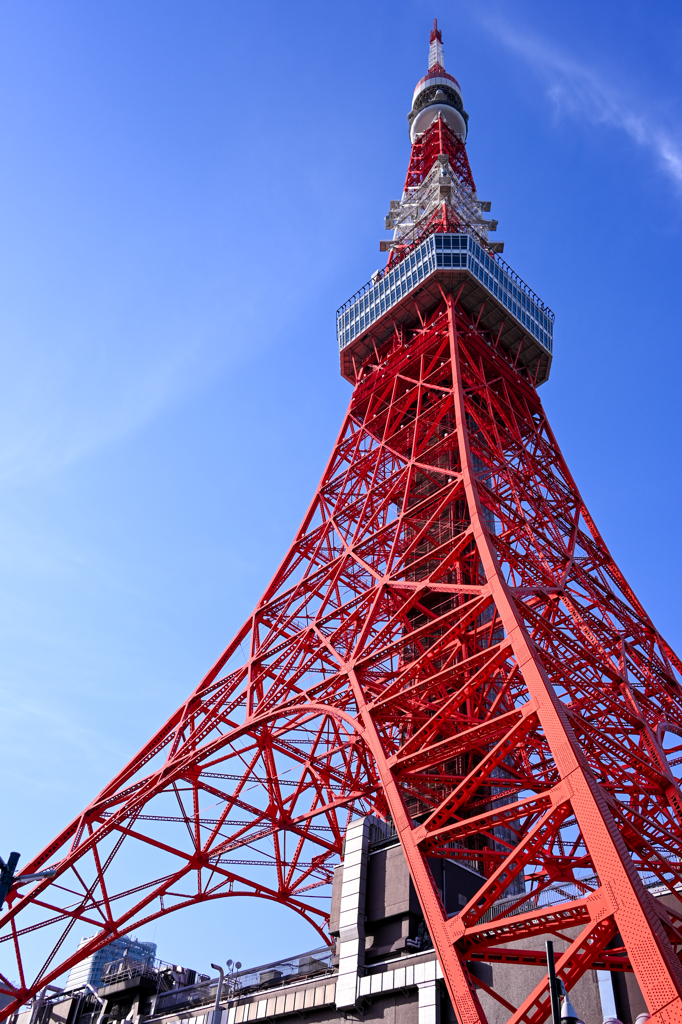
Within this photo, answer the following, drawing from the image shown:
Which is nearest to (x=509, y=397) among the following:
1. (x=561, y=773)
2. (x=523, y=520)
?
(x=523, y=520)

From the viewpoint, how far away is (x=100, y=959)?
36.6 metres

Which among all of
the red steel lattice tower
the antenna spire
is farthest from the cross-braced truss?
the antenna spire

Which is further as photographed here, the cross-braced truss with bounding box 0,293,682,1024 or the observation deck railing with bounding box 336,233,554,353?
the observation deck railing with bounding box 336,233,554,353

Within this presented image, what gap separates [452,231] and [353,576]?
571 inches

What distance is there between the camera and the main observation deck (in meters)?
28.9

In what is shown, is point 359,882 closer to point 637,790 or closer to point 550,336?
point 637,790

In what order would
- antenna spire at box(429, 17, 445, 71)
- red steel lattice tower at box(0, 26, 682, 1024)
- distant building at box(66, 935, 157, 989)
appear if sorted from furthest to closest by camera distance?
antenna spire at box(429, 17, 445, 71) < distant building at box(66, 935, 157, 989) < red steel lattice tower at box(0, 26, 682, 1024)

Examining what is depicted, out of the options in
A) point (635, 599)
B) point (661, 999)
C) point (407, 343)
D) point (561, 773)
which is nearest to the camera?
point (661, 999)

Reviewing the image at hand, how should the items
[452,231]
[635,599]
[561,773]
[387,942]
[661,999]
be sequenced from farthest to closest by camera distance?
[452,231], [635,599], [387,942], [561,773], [661,999]

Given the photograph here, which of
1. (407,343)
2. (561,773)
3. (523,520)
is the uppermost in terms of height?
(407,343)

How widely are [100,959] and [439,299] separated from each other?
29590 mm

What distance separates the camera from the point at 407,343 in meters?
29.9

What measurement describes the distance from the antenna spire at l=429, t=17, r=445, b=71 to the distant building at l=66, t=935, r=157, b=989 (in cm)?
4064

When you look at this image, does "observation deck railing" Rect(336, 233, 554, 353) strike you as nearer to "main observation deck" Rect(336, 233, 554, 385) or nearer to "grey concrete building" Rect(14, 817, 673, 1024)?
"main observation deck" Rect(336, 233, 554, 385)
